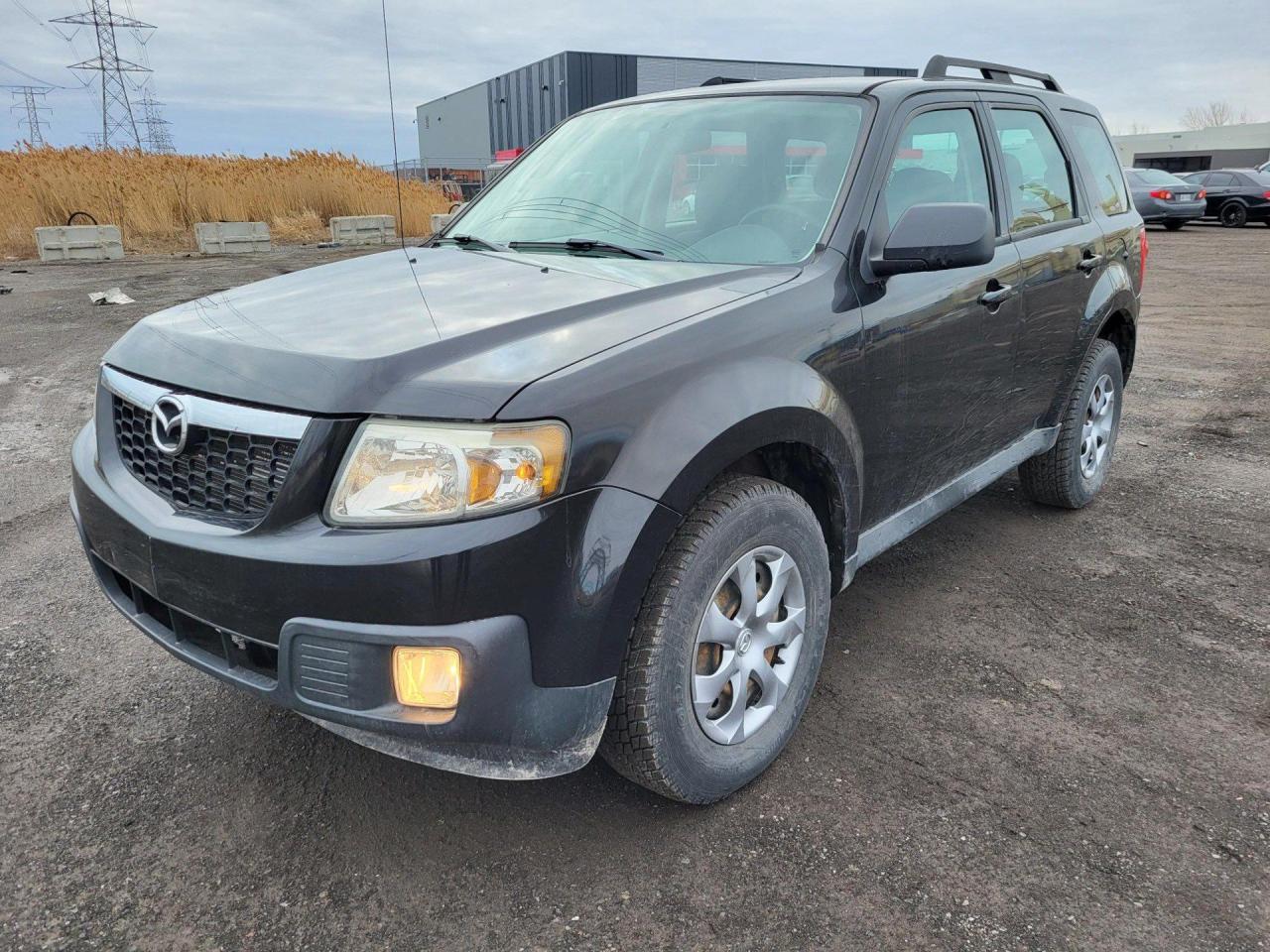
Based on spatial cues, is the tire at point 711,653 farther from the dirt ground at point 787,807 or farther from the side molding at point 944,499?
the side molding at point 944,499

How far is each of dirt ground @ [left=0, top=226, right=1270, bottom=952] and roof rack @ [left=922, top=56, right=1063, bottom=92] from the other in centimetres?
192

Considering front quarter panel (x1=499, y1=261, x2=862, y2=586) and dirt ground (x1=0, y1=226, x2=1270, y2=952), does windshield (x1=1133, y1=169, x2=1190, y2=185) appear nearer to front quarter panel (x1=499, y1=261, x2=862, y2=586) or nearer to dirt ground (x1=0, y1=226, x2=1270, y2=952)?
dirt ground (x1=0, y1=226, x2=1270, y2=952)

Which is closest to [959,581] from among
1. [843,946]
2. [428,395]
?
[843,946]

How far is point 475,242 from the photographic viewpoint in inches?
131

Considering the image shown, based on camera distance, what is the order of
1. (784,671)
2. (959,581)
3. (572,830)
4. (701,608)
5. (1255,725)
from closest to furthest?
1. (701,608)
2. (572,830)
3. (784,671)
4. (1255,725)
5. (959,581)

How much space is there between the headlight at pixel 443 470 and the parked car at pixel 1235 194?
25.3m

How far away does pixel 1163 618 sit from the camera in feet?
11.1

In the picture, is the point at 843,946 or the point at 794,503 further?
the point at 794,503

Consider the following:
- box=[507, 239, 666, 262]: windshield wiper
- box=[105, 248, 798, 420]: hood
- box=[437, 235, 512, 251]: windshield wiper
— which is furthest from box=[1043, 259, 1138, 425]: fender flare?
box=[437, 235, 512, 251]: windshield wiper

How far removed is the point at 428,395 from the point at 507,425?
0.58 feet

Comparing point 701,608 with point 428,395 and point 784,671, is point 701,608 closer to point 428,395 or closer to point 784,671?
point 784,671

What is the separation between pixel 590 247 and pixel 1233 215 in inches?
1023

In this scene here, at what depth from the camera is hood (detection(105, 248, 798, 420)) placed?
1.88 m

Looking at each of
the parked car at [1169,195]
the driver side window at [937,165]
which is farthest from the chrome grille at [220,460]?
the parked car at [1169,195]
